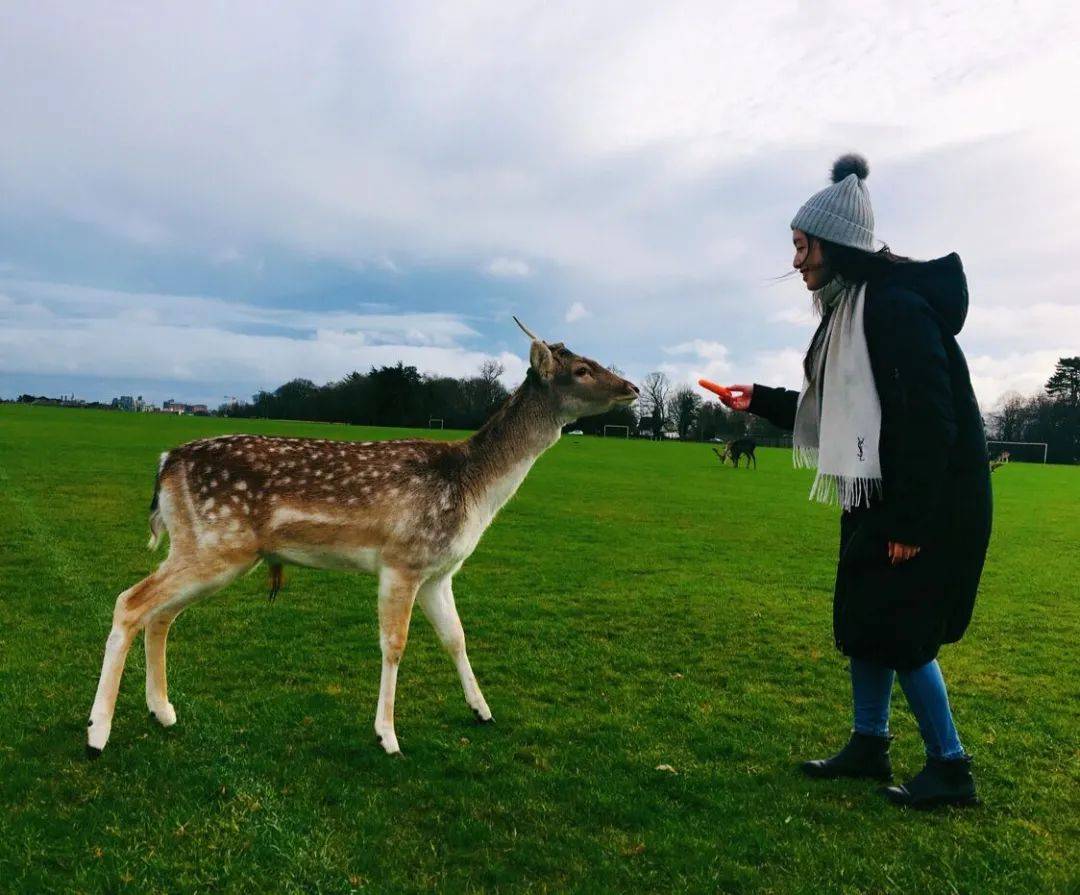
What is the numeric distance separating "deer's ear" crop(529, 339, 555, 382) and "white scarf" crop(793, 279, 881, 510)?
1873 mm

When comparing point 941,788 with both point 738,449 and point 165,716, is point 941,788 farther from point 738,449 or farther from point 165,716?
point 738,449

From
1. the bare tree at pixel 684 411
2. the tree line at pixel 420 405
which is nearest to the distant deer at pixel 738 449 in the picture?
the tree line at pixel 420 405

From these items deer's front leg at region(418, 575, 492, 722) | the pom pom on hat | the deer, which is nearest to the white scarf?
the pom pom on hat

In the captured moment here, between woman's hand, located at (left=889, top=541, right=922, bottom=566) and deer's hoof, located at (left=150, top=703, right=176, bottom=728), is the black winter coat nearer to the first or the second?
woman's hand, located at (left=889, top=541, right=922, bottom=566)

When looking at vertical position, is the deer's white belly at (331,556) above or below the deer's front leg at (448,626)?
above

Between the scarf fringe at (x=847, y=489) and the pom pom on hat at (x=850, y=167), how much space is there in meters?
1.73

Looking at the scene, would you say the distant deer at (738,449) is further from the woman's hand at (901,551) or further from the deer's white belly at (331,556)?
the woman's hand at (901,551)

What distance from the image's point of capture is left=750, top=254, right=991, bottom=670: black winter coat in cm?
385

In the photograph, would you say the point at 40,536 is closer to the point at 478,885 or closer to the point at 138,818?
the point at 138,818

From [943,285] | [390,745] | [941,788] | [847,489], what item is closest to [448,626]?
[390,745]

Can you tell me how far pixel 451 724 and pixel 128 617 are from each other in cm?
217

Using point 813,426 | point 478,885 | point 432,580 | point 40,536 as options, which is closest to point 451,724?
point 432,580

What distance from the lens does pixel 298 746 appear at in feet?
15.8

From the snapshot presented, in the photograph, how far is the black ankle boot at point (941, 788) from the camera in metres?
4.19
